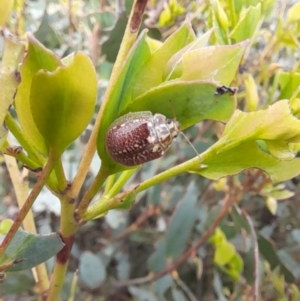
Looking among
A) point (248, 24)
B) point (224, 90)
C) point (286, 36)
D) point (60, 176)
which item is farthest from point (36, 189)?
point (286, 36)

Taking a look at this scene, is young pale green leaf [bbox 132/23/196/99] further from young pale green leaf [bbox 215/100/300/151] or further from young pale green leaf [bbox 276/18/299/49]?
young pale green leaf [bbox 276/18/299/49]

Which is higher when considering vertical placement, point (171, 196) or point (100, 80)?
point (100, 80)

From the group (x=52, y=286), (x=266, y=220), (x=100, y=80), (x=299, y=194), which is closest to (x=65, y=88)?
(x=52, y=286)

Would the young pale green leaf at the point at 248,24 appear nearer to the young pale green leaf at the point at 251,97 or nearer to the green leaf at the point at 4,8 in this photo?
the young pale green leaf at the point at 251,97

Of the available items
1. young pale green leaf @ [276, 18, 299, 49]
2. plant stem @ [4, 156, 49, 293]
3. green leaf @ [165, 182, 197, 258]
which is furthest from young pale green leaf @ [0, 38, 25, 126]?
green leaf @ [165, 182, 197, 258]

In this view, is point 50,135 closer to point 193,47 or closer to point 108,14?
point 193,47

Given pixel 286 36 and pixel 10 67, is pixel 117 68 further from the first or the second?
pixel 286 36
